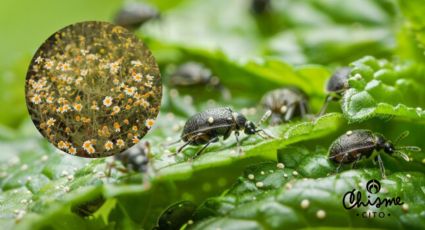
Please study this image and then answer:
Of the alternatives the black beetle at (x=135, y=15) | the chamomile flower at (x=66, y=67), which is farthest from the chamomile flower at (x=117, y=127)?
the black beetle at (x=135, y=15)

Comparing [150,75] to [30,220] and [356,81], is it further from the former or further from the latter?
[356,81]

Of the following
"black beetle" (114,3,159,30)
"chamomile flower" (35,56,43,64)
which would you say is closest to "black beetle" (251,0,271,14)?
"black beetle" (114,3,159,30)

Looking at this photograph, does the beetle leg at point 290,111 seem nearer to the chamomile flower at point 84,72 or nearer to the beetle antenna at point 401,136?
the beetle antenna at point 401,136

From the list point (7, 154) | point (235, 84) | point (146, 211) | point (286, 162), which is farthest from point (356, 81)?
point (7, 154)

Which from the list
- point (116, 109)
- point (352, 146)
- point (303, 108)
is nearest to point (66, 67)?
point (116, 109)

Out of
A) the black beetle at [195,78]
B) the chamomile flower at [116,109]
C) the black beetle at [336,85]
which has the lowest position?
the chamomile flower at [116,109]

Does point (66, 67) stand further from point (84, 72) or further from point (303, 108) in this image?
point (303, 108)
